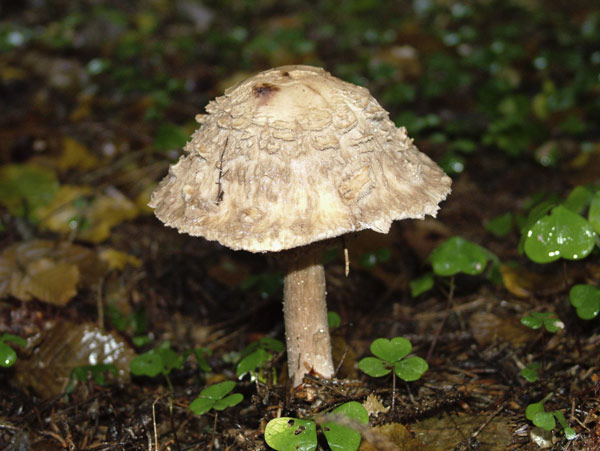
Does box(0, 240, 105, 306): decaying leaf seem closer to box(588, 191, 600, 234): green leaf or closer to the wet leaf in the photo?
the wet leaf

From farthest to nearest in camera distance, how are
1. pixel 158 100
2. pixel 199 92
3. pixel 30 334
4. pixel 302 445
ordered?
pixel 199 92 < pixel 158 100 < pixel 30 334 < pixel 302 445

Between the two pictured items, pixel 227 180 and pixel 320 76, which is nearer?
pixel 227 180

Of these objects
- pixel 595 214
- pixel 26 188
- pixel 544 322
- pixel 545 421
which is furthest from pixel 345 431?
pixel 26 188

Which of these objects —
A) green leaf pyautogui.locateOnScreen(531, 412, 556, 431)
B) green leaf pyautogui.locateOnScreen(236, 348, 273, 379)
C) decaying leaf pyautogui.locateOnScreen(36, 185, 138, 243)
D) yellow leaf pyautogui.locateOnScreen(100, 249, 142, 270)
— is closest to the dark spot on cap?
green leaf pyautogui.locateOnScreen(236, 348, 273, 379)

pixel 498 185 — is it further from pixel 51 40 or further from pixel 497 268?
pixel 51 40

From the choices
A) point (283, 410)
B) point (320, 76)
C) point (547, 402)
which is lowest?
point (283, 410)

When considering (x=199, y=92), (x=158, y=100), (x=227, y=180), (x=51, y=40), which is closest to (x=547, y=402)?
(x=227, y=180)
